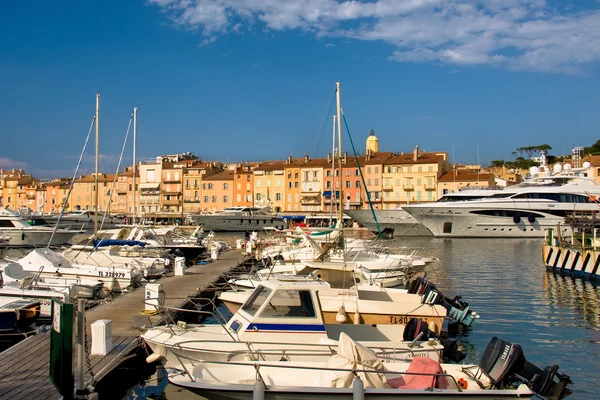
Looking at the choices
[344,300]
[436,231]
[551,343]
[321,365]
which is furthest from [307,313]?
[436,231]

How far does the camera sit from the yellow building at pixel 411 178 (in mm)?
92062

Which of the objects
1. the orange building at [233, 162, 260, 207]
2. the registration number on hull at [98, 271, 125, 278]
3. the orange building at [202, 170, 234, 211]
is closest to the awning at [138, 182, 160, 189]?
the orange building at [202, 170, 234, 211]

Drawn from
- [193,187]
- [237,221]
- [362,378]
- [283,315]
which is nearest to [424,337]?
[283,315]

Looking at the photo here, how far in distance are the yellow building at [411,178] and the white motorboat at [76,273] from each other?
234ft

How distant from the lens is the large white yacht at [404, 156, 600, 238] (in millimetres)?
63062

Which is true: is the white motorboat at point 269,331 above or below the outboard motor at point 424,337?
above

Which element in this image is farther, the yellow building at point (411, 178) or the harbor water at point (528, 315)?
the yellow building at point (411, 178)

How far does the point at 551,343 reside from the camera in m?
A: 16.7

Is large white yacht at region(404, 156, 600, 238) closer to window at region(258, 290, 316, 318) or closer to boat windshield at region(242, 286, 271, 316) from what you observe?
boat windshield at region(242, 286, 271, 316)

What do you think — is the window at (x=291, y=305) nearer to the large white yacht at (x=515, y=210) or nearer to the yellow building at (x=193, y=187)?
the large white yacht at (x=515, y=210)

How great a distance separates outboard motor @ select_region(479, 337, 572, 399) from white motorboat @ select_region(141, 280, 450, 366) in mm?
1328

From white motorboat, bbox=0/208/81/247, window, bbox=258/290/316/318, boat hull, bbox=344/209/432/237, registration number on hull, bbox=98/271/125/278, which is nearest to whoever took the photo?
window, bbox=258/290/316/318

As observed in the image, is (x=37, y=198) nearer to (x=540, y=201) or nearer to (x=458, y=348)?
(x=540, y=201)

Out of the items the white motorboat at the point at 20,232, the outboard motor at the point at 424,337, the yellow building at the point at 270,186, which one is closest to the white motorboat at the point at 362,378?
the outboard motor at the point at 424,337
